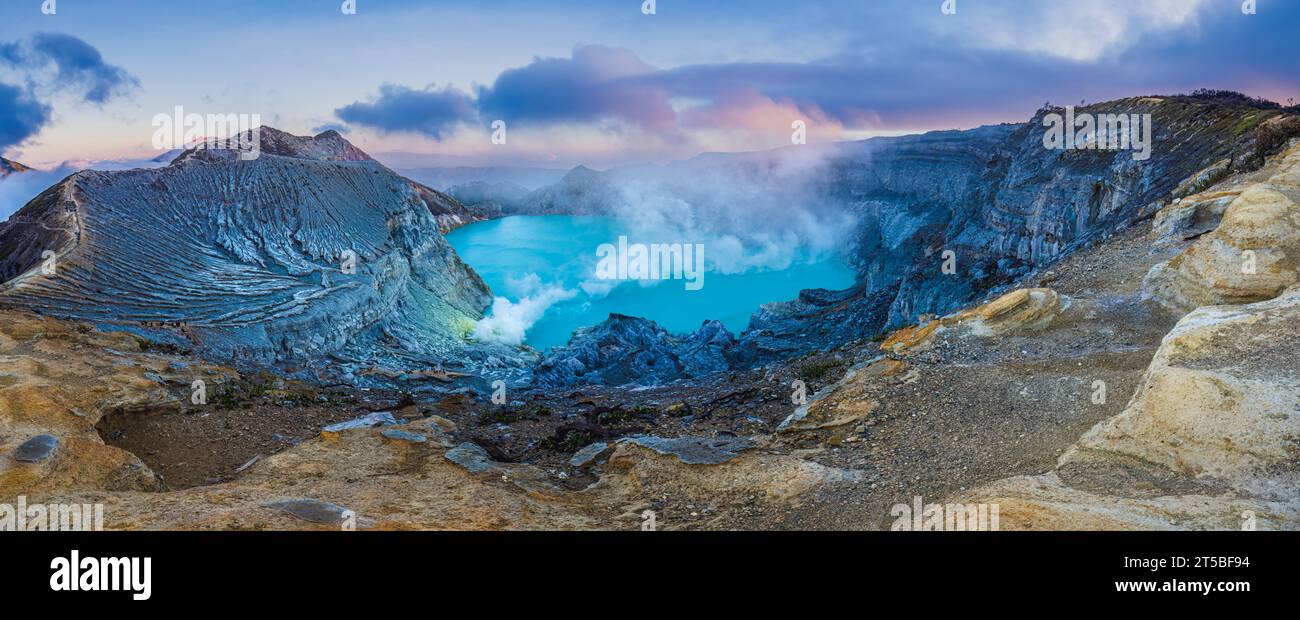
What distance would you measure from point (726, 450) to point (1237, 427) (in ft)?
20.9

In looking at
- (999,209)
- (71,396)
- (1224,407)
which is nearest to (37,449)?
(71,396)

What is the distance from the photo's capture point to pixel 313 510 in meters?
8.55

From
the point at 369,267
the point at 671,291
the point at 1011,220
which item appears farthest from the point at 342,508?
the point at 671,291

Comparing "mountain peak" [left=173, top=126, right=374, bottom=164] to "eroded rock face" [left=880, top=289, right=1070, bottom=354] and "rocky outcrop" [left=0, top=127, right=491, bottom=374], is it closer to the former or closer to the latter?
"rocky outcrop" [left=0, top=127, right=491, bottom=374]

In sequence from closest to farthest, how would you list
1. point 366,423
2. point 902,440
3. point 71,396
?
point 902,440
point 71,396
point 366,423

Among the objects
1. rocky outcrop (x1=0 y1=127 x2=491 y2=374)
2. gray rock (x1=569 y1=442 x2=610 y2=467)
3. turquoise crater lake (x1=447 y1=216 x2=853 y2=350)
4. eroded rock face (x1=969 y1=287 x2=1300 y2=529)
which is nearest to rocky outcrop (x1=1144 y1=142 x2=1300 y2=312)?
eroded rock face (x1=969 y1=287 x2=1300 y2=529)

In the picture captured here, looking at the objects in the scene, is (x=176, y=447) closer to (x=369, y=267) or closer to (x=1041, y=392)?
(x=1041, y=392)

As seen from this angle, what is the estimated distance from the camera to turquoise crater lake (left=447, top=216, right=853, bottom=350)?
51.6 m

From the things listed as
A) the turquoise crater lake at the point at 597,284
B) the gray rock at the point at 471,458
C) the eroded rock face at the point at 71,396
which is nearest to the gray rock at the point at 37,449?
the eroded rock face at the point at 71,396

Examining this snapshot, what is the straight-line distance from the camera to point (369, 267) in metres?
37.6

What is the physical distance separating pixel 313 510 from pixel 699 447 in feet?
18.7

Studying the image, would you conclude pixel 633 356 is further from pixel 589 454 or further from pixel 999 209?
pixel 999 209

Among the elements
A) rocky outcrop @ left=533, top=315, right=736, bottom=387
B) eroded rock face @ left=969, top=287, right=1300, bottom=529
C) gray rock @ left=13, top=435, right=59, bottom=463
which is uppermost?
eroded rock face @ left=969, top=287, right=1300, bottom=529

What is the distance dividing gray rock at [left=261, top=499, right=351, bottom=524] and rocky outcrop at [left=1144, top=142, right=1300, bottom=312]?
557 inches
